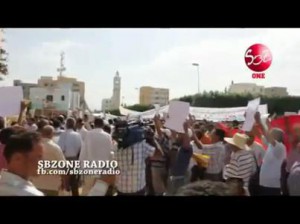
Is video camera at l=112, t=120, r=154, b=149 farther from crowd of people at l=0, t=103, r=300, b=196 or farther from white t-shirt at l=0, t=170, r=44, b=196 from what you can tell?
white t-shirt at l=0, t=170, r=44, b=196

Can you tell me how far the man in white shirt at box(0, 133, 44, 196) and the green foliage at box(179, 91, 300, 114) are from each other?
8.24ft

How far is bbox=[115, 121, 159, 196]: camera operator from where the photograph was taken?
4891 mm

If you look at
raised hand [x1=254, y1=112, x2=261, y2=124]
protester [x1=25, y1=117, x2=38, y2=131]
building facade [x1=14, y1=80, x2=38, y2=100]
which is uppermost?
building facade [x1=14, y1=80, x2=38, y2=100]

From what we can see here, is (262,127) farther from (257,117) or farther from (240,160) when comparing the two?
(240,160)

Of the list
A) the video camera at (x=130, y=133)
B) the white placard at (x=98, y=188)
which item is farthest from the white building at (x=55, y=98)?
the white placard at (x=98, y=188)

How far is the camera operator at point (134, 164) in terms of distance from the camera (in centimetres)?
489

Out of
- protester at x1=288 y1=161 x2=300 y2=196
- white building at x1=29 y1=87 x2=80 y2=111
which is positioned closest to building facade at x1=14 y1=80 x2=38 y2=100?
white building at x1=29 y1=87 x2=80 y2=111

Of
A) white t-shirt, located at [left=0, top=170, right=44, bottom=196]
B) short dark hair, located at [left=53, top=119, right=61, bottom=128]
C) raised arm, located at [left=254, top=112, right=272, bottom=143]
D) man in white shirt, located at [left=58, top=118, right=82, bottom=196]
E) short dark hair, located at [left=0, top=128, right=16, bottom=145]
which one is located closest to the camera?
white t-shirt, located at [left=0, top=170, right=44, bottom=196]

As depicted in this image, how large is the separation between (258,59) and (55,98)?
2.11m

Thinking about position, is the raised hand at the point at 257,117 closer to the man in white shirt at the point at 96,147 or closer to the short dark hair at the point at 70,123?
the man in white shirt at the point at 96,147

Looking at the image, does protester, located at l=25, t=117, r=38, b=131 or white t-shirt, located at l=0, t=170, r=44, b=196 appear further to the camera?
protester, located at l=25, t=117, r=38, b=131
